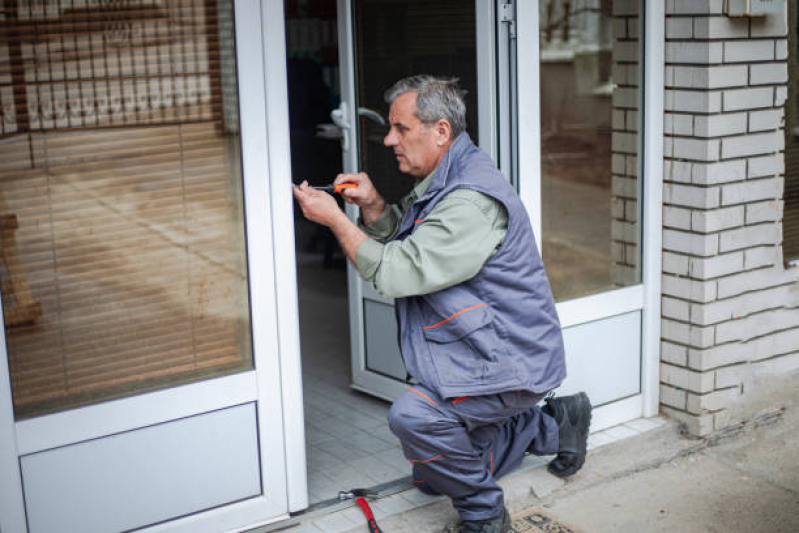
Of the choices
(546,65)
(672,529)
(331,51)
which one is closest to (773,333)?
(672,529)

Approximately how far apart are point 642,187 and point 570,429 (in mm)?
1203

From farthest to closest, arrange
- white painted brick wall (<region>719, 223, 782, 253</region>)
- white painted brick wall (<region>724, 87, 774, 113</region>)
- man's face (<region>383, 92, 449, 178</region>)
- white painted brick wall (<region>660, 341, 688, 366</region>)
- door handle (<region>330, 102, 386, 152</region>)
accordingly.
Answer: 1. door handle (<region>330, 102, 386, 152</region>)
2. white painted brick wall (<region>660, 341, 688, 366</region>)
3. white painted brick wall (<region>719, 223, 782, 253</region>)
4. white painted brick wall (<region>724, 87, 774, 113</region>)
5. man's face (<region>383, 92, 449, 178</region>)

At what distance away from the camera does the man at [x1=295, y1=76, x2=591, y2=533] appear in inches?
120

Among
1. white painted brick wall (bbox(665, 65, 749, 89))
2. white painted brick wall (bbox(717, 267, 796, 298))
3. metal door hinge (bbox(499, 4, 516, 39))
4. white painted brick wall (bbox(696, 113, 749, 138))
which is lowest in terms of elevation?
white painted brick wall (bbox(717, 267, 796, 298))

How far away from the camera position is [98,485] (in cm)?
304

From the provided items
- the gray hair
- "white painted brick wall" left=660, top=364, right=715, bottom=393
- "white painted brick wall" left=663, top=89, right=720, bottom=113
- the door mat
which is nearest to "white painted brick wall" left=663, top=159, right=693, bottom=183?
"white painted brick wall" left=663, top=89, right=720, bottom=113

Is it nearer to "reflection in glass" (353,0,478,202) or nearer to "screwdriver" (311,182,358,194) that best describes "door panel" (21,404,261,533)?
"screwdriver" (311,182,358,194)

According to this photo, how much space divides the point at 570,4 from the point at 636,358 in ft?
5.38

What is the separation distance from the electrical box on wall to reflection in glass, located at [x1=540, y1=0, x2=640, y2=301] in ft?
1.35

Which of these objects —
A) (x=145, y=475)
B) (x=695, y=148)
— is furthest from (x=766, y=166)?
Answer: (x=145, y=475)

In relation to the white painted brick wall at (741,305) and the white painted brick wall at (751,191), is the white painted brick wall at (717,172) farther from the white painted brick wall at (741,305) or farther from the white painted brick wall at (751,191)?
the white painted brick wall at (741,305)

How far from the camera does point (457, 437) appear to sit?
10.7ft

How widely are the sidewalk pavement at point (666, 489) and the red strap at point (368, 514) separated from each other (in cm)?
3

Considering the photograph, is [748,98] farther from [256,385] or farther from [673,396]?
[256,385]
